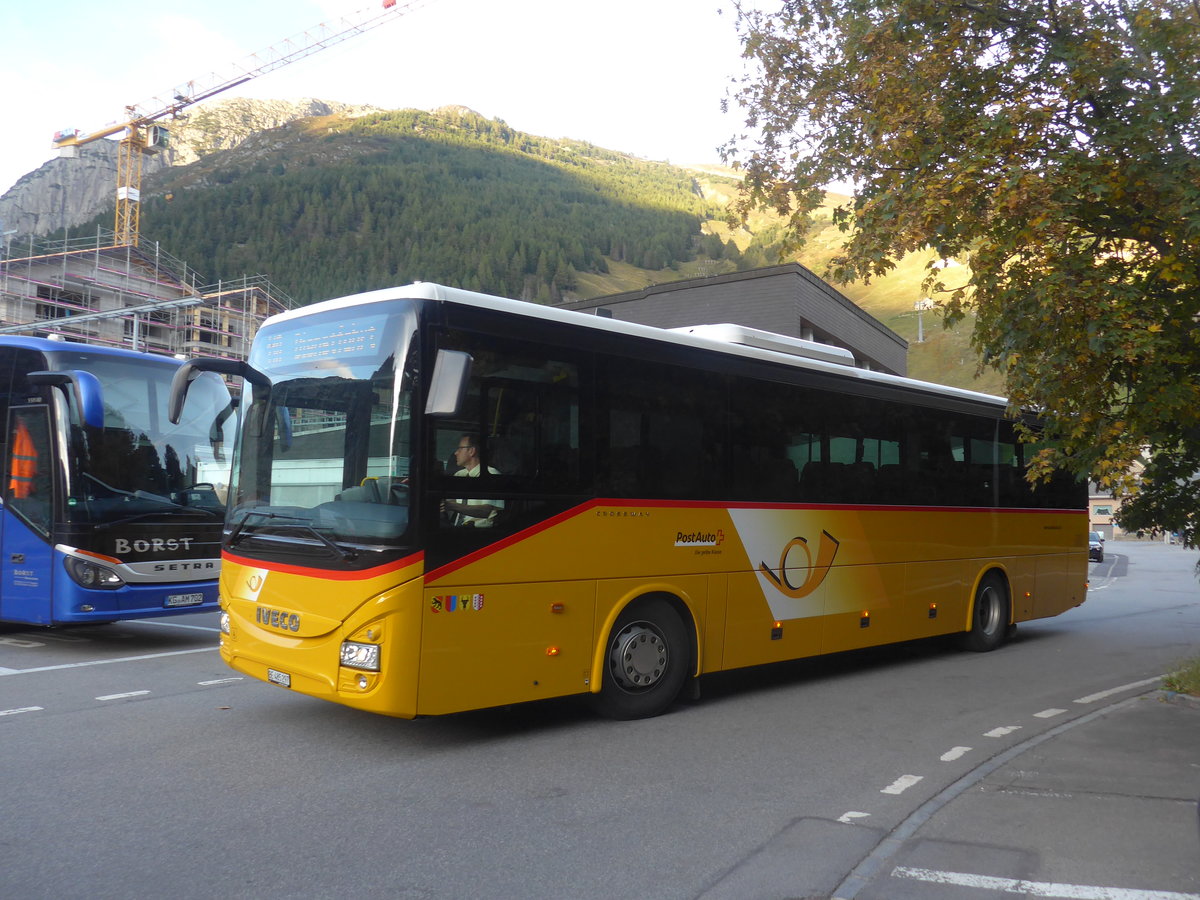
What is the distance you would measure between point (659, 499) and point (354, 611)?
2.63 metres

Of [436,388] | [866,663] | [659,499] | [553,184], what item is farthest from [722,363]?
[553,184]

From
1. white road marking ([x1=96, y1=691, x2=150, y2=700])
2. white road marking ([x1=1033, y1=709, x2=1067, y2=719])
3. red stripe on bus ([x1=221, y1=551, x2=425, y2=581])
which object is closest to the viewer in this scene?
red stripe on bus ([x1=221, y1=551, x2=425, y2=581])

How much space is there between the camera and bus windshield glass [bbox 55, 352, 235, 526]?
1023 centimetres

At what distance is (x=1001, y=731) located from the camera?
298 inches

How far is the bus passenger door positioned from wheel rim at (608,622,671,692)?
6441 millimetres

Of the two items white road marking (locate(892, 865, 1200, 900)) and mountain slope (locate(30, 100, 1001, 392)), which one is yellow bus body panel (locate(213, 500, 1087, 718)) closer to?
white road marking (locate(892, 865, 1200, 900))

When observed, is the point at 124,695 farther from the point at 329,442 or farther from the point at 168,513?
the point at 329,442

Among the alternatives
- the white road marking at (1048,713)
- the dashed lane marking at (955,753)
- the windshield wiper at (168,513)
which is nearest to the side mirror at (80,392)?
the windshield wiper at (168,513)

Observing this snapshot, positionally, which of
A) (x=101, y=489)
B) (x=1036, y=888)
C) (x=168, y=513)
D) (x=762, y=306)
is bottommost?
(x=1036, y=888)

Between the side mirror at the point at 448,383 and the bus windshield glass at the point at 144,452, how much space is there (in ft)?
15.9

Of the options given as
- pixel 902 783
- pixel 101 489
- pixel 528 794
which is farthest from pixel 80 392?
pixel 902 783

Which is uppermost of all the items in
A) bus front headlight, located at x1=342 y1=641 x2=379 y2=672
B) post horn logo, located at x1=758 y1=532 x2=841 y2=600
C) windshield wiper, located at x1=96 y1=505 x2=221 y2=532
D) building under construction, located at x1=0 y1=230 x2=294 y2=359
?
building under construction, located at x1=0 y1=230 x2=294 y2=359

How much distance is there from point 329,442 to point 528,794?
2.61 meters

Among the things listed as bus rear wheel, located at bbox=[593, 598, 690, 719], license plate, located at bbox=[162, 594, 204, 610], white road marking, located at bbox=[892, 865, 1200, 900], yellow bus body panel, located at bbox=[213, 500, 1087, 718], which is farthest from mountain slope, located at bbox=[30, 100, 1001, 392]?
white road marking, located at bbox=[892, 865, 1200, 900]
